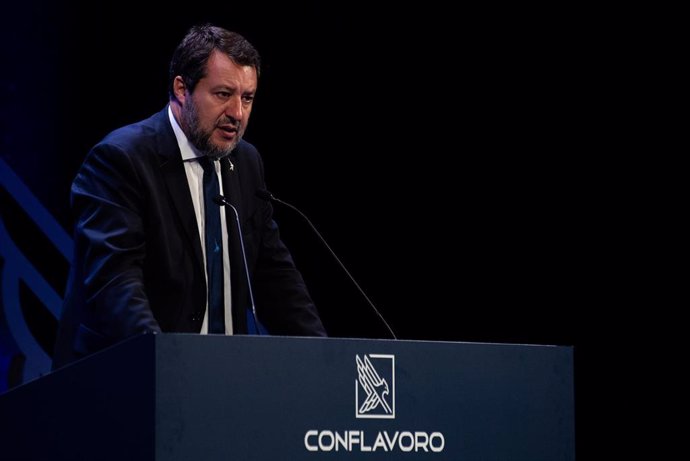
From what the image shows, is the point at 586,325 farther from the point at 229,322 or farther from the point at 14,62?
the point at 14,62

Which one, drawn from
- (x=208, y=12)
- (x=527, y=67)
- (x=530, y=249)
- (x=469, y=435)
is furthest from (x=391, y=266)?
(x=469, y=435)

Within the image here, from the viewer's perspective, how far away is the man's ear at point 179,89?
3098 mm

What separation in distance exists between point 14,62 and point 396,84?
165 cm

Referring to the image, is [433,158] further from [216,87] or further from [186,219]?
[186,219]

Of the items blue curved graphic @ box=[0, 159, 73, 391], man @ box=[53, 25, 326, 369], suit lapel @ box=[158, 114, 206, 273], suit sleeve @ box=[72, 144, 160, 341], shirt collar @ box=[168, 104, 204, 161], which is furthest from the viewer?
blue curved graphic @ box=[0, 159, 73, 391]

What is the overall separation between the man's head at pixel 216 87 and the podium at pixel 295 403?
1.00m

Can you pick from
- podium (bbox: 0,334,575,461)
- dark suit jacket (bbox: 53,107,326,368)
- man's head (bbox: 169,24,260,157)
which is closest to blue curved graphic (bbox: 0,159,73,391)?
dark suit jacket (bbox: 53,107,326,368)

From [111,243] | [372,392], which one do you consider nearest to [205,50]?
[111,243]

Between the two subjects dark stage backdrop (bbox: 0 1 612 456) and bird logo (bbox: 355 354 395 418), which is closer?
bird logo (bbox: 355 354 395 418)

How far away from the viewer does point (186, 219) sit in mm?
2896

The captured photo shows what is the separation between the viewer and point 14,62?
4.18 metres

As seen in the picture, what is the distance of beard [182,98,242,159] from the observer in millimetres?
3020

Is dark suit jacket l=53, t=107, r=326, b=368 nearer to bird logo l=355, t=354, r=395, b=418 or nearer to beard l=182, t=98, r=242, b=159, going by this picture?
beard l=182, t=98, r=242, b=159

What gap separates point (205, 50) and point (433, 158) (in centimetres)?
207
